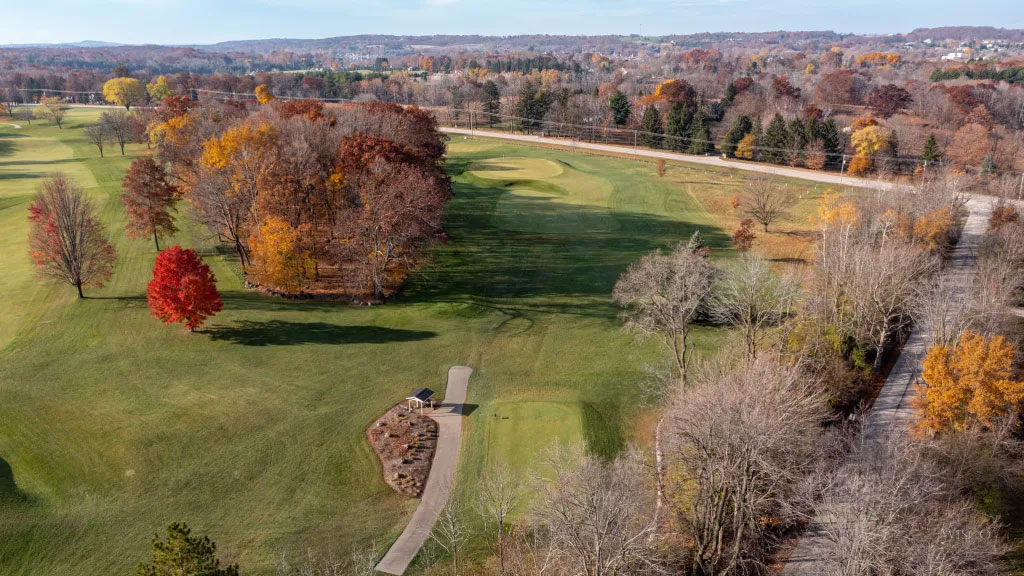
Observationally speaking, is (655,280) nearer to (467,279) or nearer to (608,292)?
(608,292)

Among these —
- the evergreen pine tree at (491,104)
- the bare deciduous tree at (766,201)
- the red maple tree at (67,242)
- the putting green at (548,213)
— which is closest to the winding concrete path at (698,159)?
the evergreen pine tree at (491,104)

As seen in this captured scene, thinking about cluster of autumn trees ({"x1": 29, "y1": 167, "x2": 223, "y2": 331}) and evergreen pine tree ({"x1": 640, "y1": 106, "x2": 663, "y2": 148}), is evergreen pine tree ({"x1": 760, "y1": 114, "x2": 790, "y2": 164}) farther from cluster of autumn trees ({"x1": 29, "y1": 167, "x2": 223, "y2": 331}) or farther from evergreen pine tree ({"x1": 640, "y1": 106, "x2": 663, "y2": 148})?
cluster of autumn trees ({"x1": 29, "y1": 167, "x2": 223, "y2": 331})

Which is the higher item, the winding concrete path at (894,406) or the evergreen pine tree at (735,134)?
the evergreen pine tree at (735,134)

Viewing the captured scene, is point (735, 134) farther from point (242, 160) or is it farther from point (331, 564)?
point (331, 564)

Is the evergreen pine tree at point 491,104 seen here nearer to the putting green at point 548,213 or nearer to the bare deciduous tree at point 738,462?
the putting green at point 548,213

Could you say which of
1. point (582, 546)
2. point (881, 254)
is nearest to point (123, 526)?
point (582, 546)

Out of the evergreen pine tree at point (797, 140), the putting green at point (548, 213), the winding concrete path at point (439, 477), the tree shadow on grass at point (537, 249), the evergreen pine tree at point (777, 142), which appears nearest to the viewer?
the winding concrete path at point (439, 477)

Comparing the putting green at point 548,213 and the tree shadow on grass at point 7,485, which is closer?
the tree shadow on grass at point 7,485
